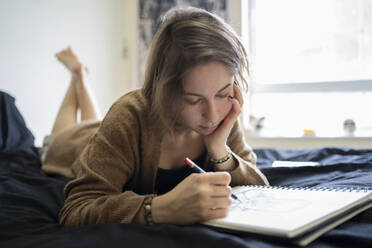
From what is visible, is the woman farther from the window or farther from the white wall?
the window

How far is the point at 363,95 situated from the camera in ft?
8.68

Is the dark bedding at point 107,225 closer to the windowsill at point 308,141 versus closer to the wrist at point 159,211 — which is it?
the wrist at point 159,211

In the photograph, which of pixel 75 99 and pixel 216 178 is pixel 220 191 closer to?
pixel 216 178

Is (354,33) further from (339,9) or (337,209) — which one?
(337,209)

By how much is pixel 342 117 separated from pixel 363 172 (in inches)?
63.2

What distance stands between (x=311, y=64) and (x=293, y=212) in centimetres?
234

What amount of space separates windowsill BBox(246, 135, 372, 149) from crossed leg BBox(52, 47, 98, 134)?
1.21m

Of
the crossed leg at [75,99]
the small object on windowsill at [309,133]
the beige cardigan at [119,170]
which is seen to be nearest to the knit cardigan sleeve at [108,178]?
the beige cardigan at [119,170]

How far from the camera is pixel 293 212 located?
65 centimetres

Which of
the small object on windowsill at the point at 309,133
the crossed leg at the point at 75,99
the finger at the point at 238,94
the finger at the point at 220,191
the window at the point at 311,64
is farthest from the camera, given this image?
the window at the point at 311,64

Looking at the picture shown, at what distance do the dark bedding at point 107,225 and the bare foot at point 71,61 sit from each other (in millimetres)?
457

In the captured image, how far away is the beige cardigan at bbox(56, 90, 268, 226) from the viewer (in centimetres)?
76

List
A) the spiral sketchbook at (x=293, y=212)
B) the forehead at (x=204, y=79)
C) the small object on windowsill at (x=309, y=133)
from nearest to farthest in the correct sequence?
the spiral sketchbook at (x=293, y=212), the forehead at (x=204, y=79), the small object on windowsill at (x=309, y=133)

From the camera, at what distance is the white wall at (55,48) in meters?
2.22
